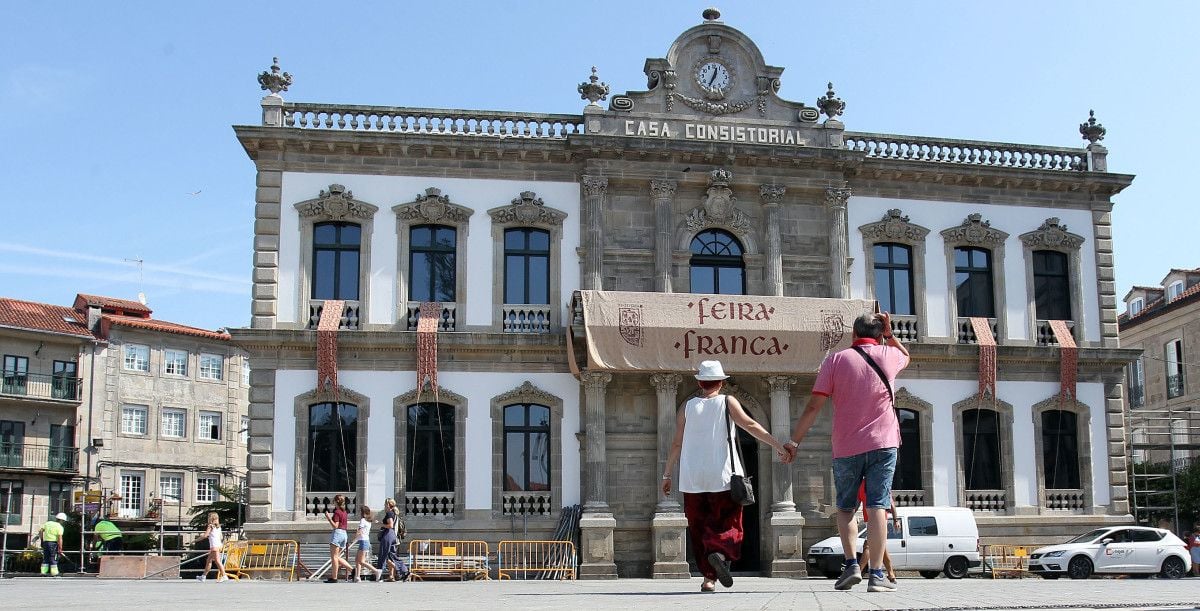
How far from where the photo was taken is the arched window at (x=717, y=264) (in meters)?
28.9

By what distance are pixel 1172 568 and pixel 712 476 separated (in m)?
20.4

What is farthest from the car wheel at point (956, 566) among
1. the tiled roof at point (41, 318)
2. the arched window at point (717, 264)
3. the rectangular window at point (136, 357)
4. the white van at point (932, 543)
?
the rectangular window at point (136, 357)

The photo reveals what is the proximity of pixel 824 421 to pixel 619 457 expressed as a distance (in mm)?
4739

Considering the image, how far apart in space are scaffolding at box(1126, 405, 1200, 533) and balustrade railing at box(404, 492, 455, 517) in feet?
54.6

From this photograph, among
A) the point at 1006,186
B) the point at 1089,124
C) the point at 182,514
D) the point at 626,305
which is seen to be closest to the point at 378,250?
the point at 626,305

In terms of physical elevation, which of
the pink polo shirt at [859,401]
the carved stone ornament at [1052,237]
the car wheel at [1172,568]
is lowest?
the car wheel at [1172,568]

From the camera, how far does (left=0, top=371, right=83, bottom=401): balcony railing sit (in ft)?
164

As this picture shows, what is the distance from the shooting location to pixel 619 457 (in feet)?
90.2

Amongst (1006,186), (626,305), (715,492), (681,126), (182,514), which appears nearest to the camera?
(715,492)

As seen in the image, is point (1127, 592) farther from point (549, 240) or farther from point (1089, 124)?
point (1089, 124)

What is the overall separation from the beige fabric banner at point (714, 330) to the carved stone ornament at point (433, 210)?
3.49 metres

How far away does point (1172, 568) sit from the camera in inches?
1072

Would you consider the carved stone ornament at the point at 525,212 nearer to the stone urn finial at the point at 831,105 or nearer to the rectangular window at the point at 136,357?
the stone urn finial at the point at 831,105

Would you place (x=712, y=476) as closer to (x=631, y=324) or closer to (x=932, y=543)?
(x=631, y=324)
